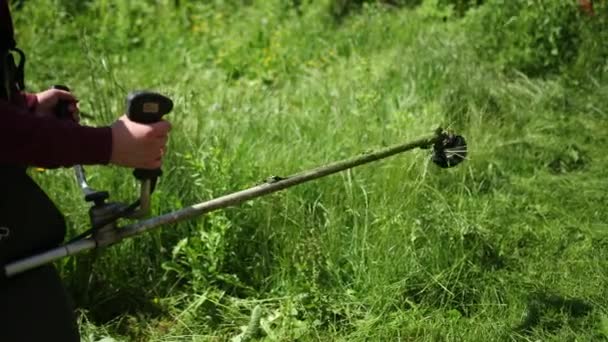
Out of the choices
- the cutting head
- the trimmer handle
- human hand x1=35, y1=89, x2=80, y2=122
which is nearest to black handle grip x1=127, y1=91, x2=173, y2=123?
the trimmer handle

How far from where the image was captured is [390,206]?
11.3 ft

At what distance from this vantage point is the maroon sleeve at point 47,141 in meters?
1.60

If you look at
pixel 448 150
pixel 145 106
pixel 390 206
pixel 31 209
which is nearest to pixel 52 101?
pixel 31 209

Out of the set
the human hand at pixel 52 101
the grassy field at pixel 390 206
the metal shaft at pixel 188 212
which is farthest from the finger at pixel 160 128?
the grassy field at pixel 390 206

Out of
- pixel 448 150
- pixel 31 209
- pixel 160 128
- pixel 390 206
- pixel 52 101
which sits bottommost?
pixel 390 206

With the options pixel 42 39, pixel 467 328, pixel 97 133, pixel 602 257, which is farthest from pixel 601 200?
pixel 42 39

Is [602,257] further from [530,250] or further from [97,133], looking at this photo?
[97,133]

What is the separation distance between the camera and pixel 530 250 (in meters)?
3.41

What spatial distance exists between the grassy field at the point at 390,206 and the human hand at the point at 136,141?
4.92ft

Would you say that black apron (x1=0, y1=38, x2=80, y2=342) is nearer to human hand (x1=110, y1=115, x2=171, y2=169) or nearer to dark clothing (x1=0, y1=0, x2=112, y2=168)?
dark clothing (x1=0, y1=0, x2=112, y2=168)

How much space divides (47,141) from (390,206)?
81.5 inches

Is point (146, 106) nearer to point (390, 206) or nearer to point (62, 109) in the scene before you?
point (62, 109)

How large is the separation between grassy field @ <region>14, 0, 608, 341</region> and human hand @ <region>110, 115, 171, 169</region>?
1498 millimetres

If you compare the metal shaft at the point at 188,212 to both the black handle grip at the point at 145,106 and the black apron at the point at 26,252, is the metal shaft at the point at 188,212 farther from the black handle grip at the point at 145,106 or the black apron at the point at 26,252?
the black handle grip at the point at 145,106
